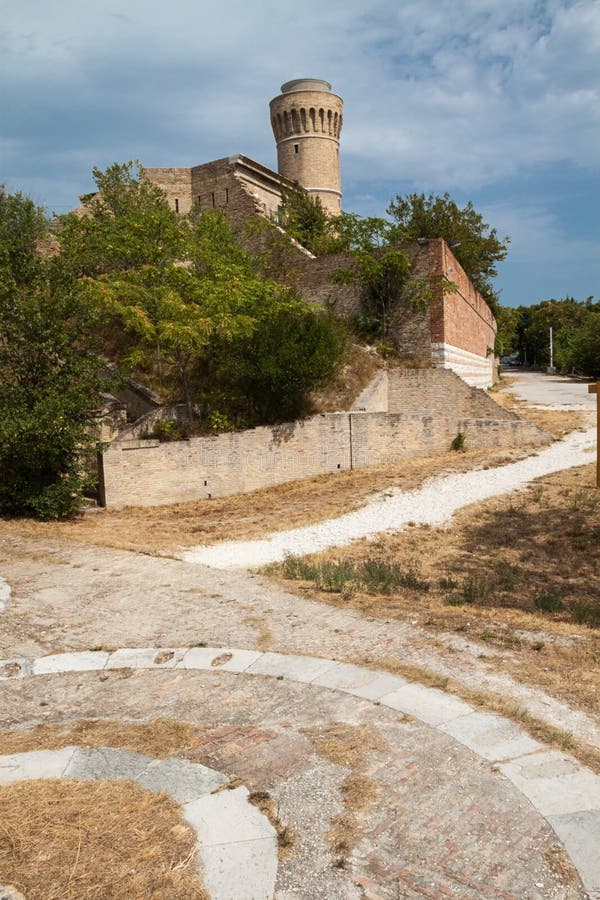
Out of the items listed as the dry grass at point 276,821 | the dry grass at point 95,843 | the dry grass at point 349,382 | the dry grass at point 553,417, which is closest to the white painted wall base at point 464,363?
the dry grass at point 553,417

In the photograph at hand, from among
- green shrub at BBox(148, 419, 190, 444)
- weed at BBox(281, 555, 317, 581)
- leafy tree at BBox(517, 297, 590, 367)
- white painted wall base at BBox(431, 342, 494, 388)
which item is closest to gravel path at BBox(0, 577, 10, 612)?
weed at BBox(281, 555, 317, 581)

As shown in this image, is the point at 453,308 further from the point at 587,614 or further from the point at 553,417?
the point at 587,614

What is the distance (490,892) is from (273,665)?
3.27 metres

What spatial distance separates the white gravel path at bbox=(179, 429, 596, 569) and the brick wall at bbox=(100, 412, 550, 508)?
2107 millimetres

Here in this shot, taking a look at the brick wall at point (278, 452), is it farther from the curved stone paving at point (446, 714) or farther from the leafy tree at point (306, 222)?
the leafy tree at point (306, 222)

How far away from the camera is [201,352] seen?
20.4 metres

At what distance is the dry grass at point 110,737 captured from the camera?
478 cm

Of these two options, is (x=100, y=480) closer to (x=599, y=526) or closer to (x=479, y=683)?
(x=599, y=526)

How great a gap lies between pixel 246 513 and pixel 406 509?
3.90 meters

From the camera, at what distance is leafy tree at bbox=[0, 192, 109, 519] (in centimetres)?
1442

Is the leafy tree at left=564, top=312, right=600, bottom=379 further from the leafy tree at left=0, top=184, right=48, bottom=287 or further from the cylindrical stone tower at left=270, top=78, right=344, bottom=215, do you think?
the leafy tree at left=0, top=184, right=48, bottom=287

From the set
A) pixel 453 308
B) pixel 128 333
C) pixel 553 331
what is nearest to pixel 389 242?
pixel 453 308

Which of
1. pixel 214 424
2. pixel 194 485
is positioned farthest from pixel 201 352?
pixel 194 485

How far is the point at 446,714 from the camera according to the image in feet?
16.7
